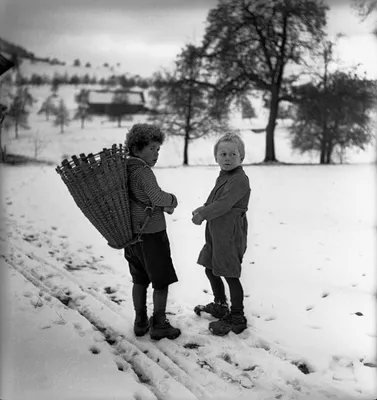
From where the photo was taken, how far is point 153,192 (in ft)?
8.30

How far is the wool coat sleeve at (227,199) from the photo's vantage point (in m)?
2.63

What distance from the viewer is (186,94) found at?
13.4ft

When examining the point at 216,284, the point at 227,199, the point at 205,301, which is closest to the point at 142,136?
the point at 227,199

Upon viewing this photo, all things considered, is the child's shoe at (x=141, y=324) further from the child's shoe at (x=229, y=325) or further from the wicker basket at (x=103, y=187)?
the wicker basket at (x=103, y=187)

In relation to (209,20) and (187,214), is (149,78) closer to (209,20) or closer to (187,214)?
(209,20)

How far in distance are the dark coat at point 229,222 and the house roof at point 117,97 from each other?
1.27 meters

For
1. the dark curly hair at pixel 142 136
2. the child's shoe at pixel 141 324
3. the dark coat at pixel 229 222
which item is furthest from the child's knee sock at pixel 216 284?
the dark curly hair at pixel 142 136

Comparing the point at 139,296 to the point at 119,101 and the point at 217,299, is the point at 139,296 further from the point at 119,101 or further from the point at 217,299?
the point at 119,101

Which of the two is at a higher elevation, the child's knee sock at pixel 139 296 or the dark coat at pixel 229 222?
the dark coat at pixel 229 222

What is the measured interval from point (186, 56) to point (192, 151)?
4.33 ft

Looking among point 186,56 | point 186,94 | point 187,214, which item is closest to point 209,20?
point 186,56

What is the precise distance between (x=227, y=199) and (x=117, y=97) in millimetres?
1491

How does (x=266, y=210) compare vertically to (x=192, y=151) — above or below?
below

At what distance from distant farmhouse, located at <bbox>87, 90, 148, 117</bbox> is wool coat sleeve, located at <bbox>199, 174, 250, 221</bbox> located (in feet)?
4.40
